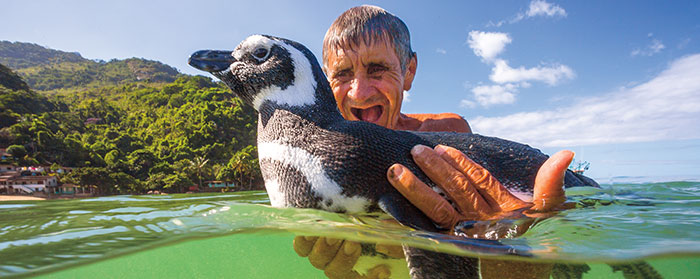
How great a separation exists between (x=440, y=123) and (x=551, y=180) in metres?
1.86

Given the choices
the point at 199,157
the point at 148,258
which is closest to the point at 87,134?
the point at 199,157

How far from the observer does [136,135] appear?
66.9m

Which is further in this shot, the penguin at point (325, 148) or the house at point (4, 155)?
the house at point (4, 155)

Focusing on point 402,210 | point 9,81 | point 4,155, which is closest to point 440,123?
point 402,210

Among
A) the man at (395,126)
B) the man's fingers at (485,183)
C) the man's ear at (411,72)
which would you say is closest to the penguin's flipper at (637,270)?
the man at (395,126)

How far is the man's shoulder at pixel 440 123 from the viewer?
3.56 metres

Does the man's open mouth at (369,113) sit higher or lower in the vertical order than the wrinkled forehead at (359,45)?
lower

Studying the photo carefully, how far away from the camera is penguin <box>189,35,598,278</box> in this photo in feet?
5.63

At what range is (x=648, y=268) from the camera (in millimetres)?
2432

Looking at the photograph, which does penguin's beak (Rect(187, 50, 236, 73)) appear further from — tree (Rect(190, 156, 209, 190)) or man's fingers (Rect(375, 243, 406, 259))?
tree (Rect(190, 156, 209, 190))

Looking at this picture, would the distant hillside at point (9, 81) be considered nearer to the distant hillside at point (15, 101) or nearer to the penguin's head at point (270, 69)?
the distant hillside at point (15, 101)

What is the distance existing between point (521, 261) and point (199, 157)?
5935 cm

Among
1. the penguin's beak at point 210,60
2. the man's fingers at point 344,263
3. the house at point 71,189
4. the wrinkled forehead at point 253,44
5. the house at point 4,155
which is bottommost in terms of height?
the house at point 71,189

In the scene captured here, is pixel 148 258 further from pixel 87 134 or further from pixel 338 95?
pixel 87 134
